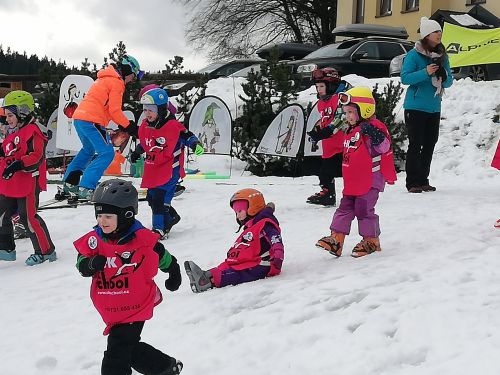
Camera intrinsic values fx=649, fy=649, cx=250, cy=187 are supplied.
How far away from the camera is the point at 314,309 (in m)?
4.19

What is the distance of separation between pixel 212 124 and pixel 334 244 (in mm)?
6787

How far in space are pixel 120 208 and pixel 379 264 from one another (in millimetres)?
2430

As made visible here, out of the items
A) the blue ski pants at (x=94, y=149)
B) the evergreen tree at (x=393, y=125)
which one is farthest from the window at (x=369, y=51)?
the blue ski pants at (x=94, y=149)

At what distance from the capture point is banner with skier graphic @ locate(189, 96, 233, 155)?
38.7ft

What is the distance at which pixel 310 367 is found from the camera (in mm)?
3436

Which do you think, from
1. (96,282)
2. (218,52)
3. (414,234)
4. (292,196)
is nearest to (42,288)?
(96,282)

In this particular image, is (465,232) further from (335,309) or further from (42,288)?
(42,288)

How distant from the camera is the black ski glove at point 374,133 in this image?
5324 millimetres

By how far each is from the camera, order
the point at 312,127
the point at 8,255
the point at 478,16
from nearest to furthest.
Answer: the point at 8,255, the point at 312,127, the point at 478,16

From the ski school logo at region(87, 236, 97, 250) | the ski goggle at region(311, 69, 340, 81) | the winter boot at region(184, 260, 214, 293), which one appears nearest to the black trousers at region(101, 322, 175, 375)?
the ski school logo at region(87, 236, 97, 250)

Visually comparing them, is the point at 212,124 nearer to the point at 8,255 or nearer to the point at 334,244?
the point at 8,255

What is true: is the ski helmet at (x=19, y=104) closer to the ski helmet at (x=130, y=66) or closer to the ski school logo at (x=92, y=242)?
the ski helmet at (x=130, y=66)

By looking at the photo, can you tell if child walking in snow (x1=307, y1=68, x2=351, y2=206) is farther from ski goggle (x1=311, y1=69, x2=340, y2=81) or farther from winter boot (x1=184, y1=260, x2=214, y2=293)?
winter boot (x1=184, y1=260, x2=214, y2=293)

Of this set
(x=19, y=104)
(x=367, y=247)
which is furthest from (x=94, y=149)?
(x=367, y=247)
